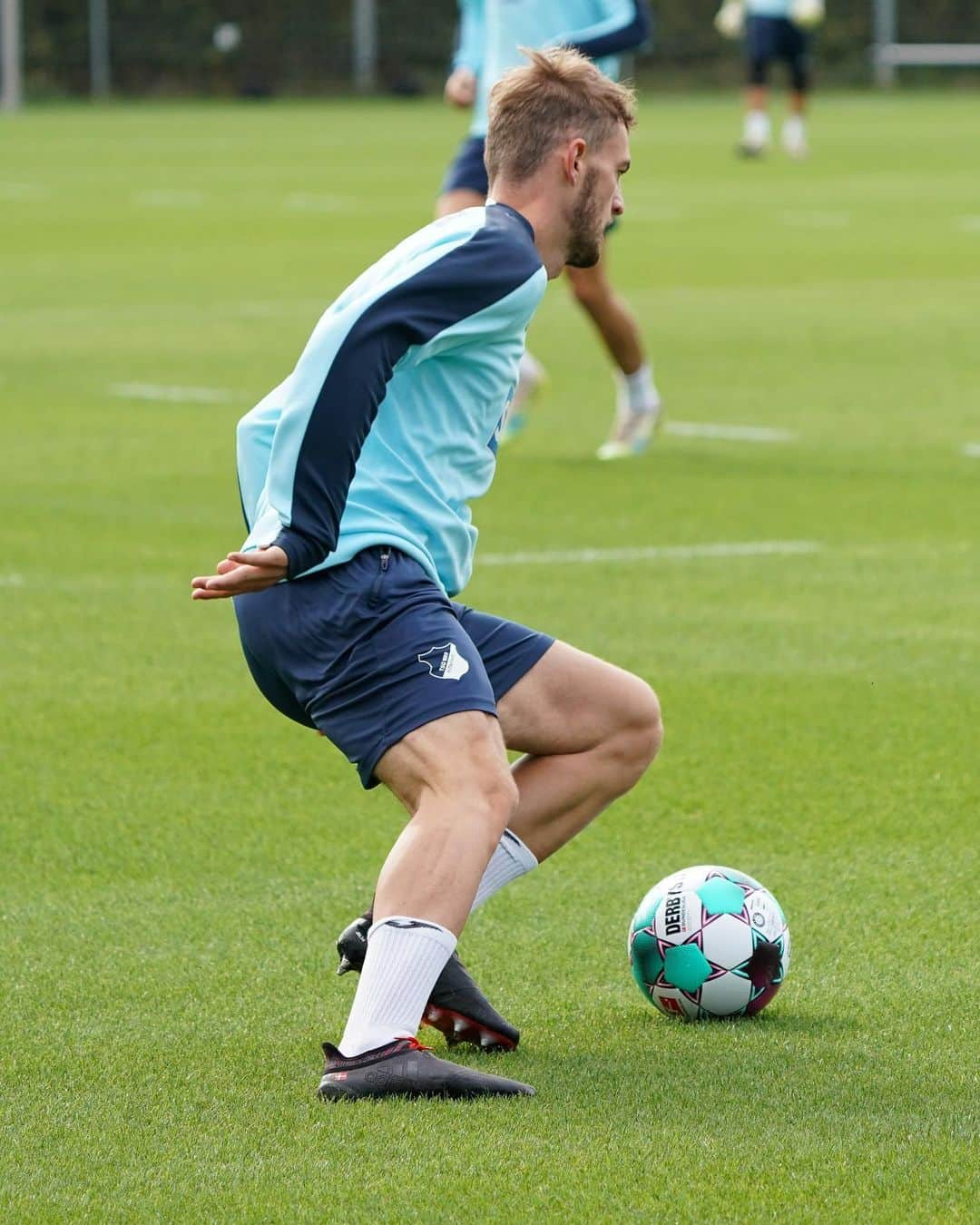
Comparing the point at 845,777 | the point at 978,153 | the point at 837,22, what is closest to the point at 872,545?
the point at 845,777

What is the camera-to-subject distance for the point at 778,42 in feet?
114

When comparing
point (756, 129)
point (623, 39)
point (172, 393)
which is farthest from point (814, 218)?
point (623, 39)

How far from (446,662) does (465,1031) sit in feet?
2.45

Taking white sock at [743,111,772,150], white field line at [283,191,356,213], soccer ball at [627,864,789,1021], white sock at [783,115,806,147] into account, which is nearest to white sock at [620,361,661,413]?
soccer ball at [627,864,789,1021]

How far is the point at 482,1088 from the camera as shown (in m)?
4.42

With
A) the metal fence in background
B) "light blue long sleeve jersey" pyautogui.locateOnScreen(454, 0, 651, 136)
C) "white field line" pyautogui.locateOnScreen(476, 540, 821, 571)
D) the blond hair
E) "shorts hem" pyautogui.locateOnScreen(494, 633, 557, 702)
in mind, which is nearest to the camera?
the blond hair

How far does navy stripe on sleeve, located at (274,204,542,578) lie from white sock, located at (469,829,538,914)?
0.83 metres

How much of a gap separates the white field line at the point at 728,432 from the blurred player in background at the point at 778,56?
20512 mm

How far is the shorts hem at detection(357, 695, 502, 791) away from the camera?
4449mm

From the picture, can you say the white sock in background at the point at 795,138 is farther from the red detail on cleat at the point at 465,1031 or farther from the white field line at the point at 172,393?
the red detail on cleat at the point at 465,1031

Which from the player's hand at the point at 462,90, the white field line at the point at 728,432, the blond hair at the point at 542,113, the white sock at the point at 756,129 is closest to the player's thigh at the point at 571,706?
the blond hair at the point at 542,113

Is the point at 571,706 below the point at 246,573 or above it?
below

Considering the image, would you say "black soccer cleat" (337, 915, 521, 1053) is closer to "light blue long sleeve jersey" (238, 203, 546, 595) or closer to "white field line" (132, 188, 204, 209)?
"light blue long sleeve jersey" (238, 203, 546, 595)

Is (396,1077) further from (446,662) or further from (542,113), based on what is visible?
(542,113)
